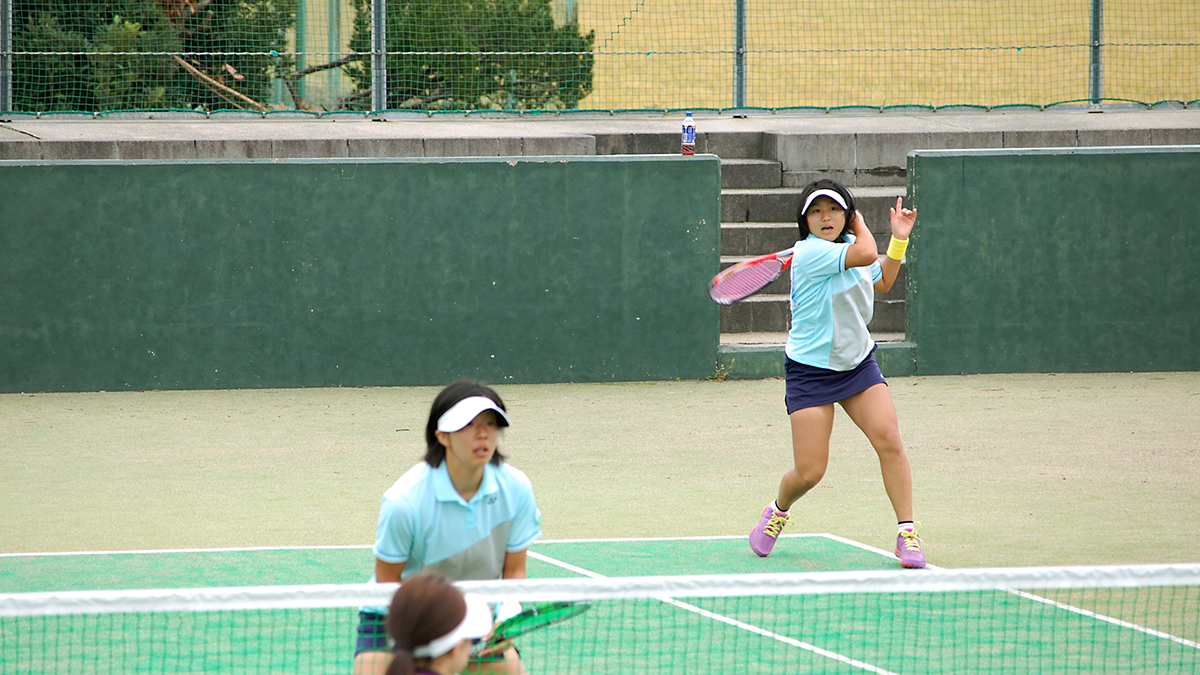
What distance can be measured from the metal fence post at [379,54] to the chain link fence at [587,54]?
0.07ft

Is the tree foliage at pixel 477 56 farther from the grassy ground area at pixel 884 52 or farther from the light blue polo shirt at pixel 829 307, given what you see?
the light blue polo shirt at pixel 829 307

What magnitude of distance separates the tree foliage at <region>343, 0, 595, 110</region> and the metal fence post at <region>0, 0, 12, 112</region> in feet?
10.8

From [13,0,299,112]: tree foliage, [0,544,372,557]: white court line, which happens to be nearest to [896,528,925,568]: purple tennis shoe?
[0,544,372,557]: white court line

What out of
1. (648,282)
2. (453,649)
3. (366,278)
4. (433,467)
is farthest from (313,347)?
(453,649)

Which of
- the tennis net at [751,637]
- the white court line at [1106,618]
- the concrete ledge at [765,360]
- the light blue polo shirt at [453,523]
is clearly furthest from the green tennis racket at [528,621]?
the concrete ledge at [765,360]

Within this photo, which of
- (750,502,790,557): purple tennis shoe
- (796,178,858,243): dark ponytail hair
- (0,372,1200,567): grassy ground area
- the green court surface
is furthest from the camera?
(0,372,1200,567): grassy ground area

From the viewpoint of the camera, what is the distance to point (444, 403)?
143 inches

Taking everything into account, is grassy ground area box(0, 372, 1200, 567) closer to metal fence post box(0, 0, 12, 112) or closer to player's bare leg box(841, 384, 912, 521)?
player's bare leg box(841, 384, 912, 521)

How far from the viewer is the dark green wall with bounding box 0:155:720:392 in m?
11.2

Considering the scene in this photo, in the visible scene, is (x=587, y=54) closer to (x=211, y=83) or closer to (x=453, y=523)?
(x=211, y=83)

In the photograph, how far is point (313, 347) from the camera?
1154cm

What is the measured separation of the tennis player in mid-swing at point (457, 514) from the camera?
361cm

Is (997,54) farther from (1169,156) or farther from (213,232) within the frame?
(213,232)

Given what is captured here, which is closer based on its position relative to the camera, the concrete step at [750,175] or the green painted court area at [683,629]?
the green painted court area at [683,629]
